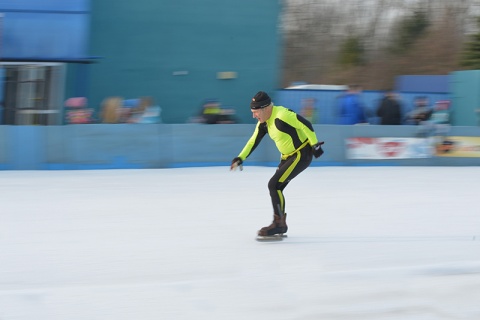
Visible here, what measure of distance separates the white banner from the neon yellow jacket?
7.90 metres

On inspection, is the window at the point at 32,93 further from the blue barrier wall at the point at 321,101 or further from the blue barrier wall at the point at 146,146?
the blue barrier wall at the point at 321,101

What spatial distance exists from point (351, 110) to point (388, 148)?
1040mm

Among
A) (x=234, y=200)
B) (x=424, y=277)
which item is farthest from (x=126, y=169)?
(x=424, y=277)

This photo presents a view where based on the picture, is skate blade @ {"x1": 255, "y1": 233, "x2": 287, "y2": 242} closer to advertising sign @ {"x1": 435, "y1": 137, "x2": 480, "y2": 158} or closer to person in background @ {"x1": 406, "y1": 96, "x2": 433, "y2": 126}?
advertising sign @ {"x1": 435, "y1": 137, "x2": 480, "y2": 158}

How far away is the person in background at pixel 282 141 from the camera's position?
24.6 ft

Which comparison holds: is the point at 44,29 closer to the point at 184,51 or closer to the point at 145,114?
the point at 184,51

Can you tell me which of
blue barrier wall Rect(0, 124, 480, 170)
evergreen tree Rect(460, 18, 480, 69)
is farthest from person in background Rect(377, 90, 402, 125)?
evergreen tree Rect(460, 18, 480, 69)

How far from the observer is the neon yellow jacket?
7.50 meters

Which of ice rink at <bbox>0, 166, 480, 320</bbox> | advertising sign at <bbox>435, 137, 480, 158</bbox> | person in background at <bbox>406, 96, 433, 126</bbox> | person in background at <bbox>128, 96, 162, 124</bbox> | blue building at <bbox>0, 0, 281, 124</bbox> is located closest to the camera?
ice rink at <bbox>0, 166, 480, 320</bbox>

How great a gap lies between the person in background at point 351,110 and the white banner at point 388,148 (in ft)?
1.90

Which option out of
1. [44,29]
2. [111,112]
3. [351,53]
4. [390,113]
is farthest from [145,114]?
[351,53]

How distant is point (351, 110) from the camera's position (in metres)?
15.9

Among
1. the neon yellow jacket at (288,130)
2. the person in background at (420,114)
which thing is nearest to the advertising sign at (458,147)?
the person in background at (420,114)

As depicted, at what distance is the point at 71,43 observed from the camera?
17.5 meters
